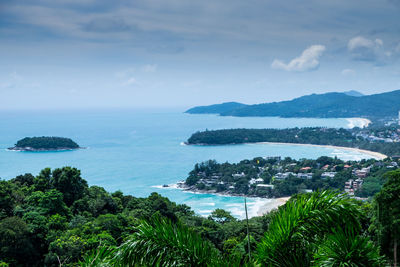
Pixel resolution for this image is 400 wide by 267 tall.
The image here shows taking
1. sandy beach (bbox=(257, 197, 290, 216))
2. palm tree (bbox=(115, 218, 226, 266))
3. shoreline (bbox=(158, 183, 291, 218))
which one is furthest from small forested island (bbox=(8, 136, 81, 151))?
palm tree (bbox=(115, 218, 226, 266))

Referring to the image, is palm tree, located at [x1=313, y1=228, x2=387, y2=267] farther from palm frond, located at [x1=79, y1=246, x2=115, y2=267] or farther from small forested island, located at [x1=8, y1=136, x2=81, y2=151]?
small forested island, located at [x1=8, y1=136, x2=81, y2=151]

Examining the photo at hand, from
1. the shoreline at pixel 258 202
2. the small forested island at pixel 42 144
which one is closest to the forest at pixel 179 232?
the shoreline at pixel 258 202

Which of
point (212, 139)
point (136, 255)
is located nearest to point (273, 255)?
point (136, 255)

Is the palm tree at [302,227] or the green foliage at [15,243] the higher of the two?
the palm tree at [302,227]

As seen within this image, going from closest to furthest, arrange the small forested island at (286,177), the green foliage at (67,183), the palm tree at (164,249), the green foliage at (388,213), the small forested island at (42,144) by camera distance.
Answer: the palm tree at (164,249) < the green foliage at (388,213) < the green foliage at (67,183) < the small forested island at (286,177) < the small forested island at (42,144)

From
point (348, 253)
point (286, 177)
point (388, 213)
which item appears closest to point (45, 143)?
point (286, 177)

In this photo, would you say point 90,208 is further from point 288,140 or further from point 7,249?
point 288,140

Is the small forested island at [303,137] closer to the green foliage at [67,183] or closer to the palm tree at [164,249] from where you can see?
the green foliage at [67,183]
